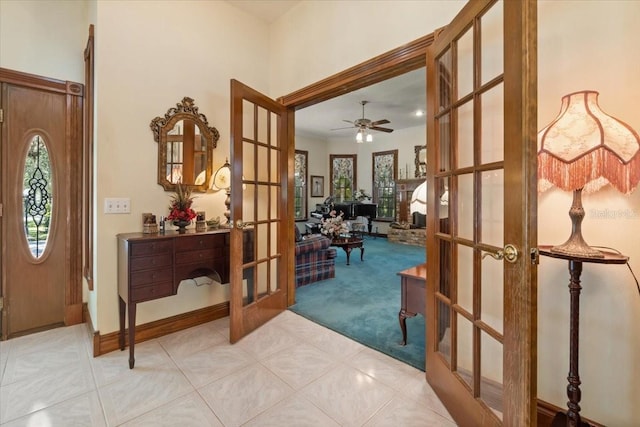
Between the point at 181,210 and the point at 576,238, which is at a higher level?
the point at 181,210

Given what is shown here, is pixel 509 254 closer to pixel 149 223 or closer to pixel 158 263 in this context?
pixel 158 263

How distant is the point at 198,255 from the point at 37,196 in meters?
1.61

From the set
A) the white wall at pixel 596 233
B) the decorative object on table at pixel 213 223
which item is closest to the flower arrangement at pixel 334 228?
the decorative object on table at pixel 213 223

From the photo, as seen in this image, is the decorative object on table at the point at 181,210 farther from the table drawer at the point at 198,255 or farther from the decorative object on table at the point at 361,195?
the decorative object on table at the point at 361,195

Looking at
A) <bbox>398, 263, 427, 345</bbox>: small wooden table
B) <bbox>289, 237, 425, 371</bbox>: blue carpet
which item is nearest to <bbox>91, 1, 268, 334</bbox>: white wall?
<bbox>289, 237, 425, 371</bbox>: blue carpet

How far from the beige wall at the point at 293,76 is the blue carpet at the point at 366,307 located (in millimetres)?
951

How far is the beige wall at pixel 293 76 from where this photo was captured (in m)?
1.30

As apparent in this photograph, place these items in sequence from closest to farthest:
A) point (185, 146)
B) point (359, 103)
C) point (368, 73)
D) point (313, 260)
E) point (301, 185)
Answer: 1. point (368, 73)
2. point (185, 146)
3. point (313, 260)
4. point (359, 103)
5. point (301, 185)

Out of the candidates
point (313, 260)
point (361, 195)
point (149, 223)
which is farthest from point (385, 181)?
point (149, 223)

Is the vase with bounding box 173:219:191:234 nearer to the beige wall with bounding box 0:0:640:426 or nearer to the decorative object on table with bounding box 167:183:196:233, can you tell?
the decorative object on table with bounding box 167:183:196:233

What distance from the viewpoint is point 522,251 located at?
1.03m

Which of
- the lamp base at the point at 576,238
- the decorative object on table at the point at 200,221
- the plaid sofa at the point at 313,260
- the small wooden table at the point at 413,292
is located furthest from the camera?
the plaid sofa at the point at 313,260

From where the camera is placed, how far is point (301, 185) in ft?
29.1

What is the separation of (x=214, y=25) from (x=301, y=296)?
3072 millimetres
